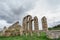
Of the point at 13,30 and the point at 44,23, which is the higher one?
the point at 44,23

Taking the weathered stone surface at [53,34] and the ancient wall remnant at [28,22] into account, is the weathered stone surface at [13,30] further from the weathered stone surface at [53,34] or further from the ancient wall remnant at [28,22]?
the weathered stone surface at [53,34]

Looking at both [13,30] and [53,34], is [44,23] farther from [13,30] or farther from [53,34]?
[13,30]

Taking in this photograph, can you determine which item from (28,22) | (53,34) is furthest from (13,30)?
(53,34)

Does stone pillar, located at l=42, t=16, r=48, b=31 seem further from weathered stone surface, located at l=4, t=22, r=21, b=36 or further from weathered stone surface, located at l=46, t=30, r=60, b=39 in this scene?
weathered stone surface, located at l=4, t=22, r=21, b=36

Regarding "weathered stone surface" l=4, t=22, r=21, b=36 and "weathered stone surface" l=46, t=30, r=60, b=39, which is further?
"weathered stone surface" l=4, t=22, r=21, b=36

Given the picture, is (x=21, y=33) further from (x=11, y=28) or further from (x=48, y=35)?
(x=48, y=35)

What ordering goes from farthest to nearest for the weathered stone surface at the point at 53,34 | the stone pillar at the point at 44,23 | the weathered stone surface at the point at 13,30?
1. the weathered stone surface at the point at 13,30
2. the stone pillar at the point at 44,23
3. the weathered stone surface at the point at 53,34

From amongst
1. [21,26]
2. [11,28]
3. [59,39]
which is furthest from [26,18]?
[59,39]

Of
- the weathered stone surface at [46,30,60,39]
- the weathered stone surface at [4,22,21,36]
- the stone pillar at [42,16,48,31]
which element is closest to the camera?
the weathered stone surface at [46,30,60,39]

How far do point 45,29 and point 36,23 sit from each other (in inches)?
90.6

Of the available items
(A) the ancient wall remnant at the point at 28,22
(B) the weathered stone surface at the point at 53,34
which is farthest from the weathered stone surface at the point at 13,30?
(B) the weathered stone surface at the point at 53,34

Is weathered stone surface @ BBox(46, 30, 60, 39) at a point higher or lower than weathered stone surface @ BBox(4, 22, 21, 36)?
lower

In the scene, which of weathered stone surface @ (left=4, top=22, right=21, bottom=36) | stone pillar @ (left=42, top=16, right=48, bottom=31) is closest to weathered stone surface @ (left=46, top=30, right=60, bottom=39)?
stone pillar @ (left=42, top=16, right=48, bottom=31)

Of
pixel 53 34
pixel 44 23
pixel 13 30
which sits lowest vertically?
pixel 53 34
